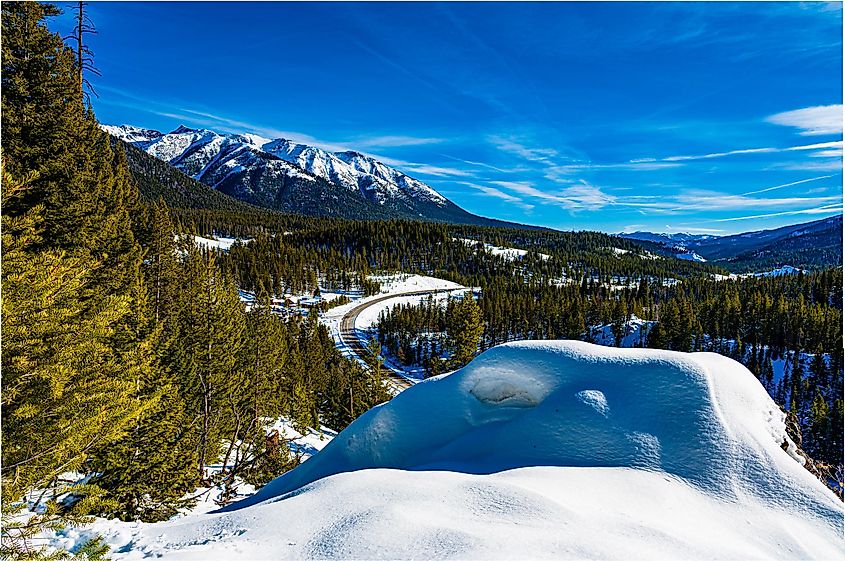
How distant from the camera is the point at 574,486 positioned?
7.09 metres

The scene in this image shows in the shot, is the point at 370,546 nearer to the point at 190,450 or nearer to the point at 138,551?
the point at 138,551

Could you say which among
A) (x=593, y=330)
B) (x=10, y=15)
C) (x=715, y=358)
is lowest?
(x=593, y=330)

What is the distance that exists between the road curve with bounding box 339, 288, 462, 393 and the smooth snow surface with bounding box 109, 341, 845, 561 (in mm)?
52069

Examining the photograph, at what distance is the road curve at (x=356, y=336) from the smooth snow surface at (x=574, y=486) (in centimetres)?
5207

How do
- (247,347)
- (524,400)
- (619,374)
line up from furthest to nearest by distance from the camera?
(247,347), (524,400), (619,374)

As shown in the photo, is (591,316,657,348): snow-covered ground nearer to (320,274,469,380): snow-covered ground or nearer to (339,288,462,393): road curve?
(320,274,469,380): snow-covered ground

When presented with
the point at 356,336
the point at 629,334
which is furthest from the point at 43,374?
the point at 629,334

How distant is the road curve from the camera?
8382 cm

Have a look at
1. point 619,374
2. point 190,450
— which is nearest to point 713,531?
point 619,374

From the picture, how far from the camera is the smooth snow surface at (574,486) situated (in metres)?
5.45

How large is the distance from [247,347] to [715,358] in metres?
31.2

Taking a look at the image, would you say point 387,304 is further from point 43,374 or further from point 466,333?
point 43,374

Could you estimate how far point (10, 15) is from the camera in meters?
16.6

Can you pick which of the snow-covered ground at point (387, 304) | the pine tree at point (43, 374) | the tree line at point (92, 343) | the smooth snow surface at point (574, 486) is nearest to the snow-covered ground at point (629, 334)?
the snow-covered ground at point (387, 304)
